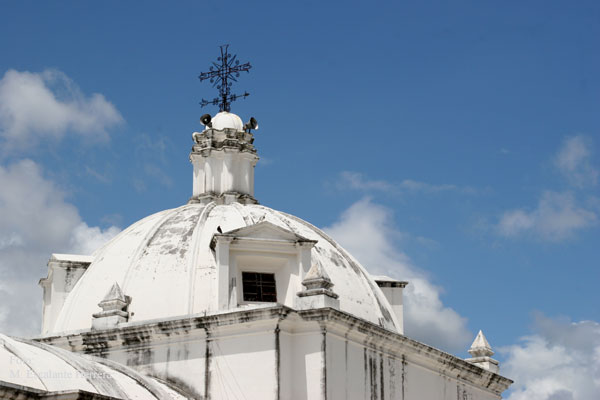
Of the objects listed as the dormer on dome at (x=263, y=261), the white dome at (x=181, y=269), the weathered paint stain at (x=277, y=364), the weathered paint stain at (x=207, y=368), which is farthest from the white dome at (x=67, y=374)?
the dormer on dome at (x=263, y=261)

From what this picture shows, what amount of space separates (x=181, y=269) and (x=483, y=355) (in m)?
9.25

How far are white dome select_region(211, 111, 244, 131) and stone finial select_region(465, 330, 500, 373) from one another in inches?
352

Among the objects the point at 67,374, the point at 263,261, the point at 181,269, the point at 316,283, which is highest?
the point at 263,261

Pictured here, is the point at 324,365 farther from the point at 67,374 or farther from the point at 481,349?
the point at 481,349

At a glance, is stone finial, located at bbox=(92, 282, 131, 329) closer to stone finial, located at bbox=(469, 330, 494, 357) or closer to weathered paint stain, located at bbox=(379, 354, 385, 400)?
weathered paint stain, located at bbox=(379, 354, 385, 400)

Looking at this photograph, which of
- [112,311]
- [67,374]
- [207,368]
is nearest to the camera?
[67,374]

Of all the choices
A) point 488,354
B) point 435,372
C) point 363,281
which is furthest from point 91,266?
point 488,354

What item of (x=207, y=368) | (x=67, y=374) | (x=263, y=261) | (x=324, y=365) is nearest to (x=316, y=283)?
(x=324, y=365)

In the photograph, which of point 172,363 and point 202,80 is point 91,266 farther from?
point 202,80

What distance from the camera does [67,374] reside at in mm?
18359

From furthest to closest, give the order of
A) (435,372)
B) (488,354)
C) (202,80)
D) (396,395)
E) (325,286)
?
1. (202,80)
2. (488,354)
3. (435,372)
4. (396,395)
5. (325,286)

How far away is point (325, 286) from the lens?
21.9 m

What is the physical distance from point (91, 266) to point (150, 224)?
182cm

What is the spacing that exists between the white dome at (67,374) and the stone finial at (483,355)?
10.1 metres
